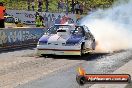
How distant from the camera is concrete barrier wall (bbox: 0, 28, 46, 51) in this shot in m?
19.5

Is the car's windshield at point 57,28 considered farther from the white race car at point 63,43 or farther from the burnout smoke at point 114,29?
the burnout smoke at point 114,29

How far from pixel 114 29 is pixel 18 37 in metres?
6.36

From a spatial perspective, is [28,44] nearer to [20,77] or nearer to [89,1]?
[20,77]

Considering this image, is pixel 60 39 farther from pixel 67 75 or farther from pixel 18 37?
pixel 18 37

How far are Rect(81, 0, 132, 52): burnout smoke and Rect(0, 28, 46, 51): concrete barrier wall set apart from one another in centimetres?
367

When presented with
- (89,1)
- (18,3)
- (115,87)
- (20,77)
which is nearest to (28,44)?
(20,77)

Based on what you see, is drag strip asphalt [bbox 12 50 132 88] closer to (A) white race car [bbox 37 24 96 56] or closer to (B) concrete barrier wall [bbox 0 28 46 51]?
(A) white race car [bbox 37 24 96 56]

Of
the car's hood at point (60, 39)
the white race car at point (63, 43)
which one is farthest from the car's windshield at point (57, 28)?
the car's hood at point (60, 39)

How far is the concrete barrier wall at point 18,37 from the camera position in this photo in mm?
19470

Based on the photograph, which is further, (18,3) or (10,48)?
(18,3)

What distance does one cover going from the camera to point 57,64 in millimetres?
13031

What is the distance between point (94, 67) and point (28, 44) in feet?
34.3

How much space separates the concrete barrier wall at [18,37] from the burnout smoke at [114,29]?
367cm

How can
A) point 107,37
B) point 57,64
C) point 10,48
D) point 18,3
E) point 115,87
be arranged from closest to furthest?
point 115,87, point 57,64, point 10,48, point 107,37, point 18,3
